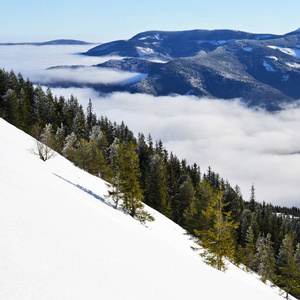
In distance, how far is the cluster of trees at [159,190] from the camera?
28.5m

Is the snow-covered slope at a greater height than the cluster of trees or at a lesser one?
greater

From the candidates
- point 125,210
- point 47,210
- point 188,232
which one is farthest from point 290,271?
point 47,210

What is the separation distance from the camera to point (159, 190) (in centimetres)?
6038

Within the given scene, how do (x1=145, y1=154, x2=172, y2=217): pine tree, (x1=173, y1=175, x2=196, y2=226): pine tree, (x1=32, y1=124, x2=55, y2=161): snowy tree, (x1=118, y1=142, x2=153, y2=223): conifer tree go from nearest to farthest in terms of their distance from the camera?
1. (x1=118, y1=142, x2=153, y2=223): conifer tree
2. (x1=32, y1=124, x2=55, y2=161): snowy tree
3. (x1=145, y1=154, x2=172, y2=217): pine tree
4. (x1=173, y1=175, x2=196, y2=226): pine tree

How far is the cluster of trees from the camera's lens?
Answer: 28531 mm

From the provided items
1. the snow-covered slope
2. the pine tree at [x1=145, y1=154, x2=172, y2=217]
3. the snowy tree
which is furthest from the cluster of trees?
the snow-covered slope

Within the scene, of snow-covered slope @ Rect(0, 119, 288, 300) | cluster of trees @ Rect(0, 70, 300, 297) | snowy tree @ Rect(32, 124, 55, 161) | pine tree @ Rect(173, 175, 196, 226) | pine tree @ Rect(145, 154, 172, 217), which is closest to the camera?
snow-covered slope @ Rect(0, 119, 288, 300)

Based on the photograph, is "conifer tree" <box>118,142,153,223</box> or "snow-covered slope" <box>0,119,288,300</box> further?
"conifer tree" <box>118,142,153,223</box>

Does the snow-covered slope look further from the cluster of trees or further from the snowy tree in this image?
the snowy tree

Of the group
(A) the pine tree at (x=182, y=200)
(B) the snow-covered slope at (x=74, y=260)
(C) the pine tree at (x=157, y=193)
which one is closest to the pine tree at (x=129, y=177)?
(B) the snow-covered slope at (x=74, y=260)

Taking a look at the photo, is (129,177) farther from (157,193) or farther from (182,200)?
(182,200)

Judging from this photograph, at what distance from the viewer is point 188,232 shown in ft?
131

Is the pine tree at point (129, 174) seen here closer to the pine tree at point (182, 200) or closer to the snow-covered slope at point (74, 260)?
the snow-covered slope at point (74, 260)

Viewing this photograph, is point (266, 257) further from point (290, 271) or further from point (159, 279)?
point (159, 279)
